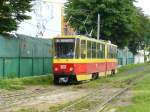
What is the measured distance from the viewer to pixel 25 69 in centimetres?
3550

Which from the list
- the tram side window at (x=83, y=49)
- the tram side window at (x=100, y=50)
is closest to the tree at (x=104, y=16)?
the tram side window at (x=100, y=50)

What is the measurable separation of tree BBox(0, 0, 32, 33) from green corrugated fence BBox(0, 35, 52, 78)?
1.88m

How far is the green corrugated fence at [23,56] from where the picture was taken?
1271 inches

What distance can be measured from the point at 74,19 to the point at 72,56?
23673 mm

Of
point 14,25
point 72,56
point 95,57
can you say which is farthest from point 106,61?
point 14,25

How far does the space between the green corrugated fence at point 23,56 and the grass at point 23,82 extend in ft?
2.85

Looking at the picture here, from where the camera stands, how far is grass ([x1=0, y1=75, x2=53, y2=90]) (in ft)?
96.5

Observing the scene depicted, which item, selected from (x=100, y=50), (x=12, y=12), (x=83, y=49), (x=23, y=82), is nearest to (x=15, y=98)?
(x=12, y=12)

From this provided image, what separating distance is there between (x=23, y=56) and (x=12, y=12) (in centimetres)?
722

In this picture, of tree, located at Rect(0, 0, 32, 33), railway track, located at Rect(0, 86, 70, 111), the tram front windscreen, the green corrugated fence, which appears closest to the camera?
railway track, located at Rect(0, 86, 70, 111)

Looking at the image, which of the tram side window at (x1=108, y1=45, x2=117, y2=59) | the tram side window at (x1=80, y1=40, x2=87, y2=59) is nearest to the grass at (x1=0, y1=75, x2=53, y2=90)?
the tram side window at (x1=80, y1=40, x2=87, y2=59)

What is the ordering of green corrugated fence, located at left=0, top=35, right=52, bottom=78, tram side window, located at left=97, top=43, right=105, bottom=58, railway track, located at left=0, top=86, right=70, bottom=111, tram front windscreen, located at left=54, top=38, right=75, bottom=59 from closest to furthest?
railway track, located at left=0, top=86, right=70, bottom=111 < green corrugated fence, located at left=0, top=35, right=52, bottom=78 < tram front windscreen, located at left=54, top=38, right=75, bottom=59 < tram side window, located at left=97, top=43, right=105, bottom=58

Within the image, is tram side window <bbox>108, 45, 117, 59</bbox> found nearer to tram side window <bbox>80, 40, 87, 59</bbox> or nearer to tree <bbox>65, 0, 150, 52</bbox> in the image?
tree <bbox>65, 0, 150, 52</bbox>

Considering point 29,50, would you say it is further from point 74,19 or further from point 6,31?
point 74,19
